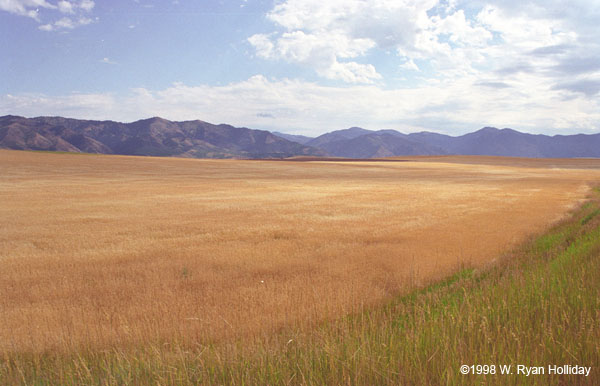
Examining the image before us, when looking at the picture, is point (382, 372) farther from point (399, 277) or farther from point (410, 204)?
point (410, 204)

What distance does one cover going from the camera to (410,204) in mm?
27656

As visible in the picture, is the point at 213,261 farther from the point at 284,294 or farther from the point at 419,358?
the point at 419,358

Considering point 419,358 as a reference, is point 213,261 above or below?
below

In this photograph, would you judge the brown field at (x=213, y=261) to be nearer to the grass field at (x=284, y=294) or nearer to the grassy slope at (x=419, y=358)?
the grass field at (x=284, y=294)

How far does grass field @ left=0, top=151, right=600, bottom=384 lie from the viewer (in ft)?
15.1

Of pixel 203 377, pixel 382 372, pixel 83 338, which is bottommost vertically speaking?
pixel 83 338

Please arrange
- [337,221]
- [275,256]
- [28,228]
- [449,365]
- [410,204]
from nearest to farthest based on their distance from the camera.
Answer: [449,365] < [275,256] < [28,228] < [337,221] < [410,204]

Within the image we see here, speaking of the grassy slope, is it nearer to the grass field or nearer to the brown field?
the grass field

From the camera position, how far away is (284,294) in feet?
31.1

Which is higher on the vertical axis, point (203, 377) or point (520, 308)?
point (520, 308)

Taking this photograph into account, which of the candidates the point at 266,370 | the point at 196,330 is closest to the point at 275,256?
the point at 196,330

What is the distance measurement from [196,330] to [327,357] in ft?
12.9

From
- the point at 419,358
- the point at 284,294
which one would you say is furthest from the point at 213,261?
the point at 419,358

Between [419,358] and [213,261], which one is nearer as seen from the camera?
[419,358]
